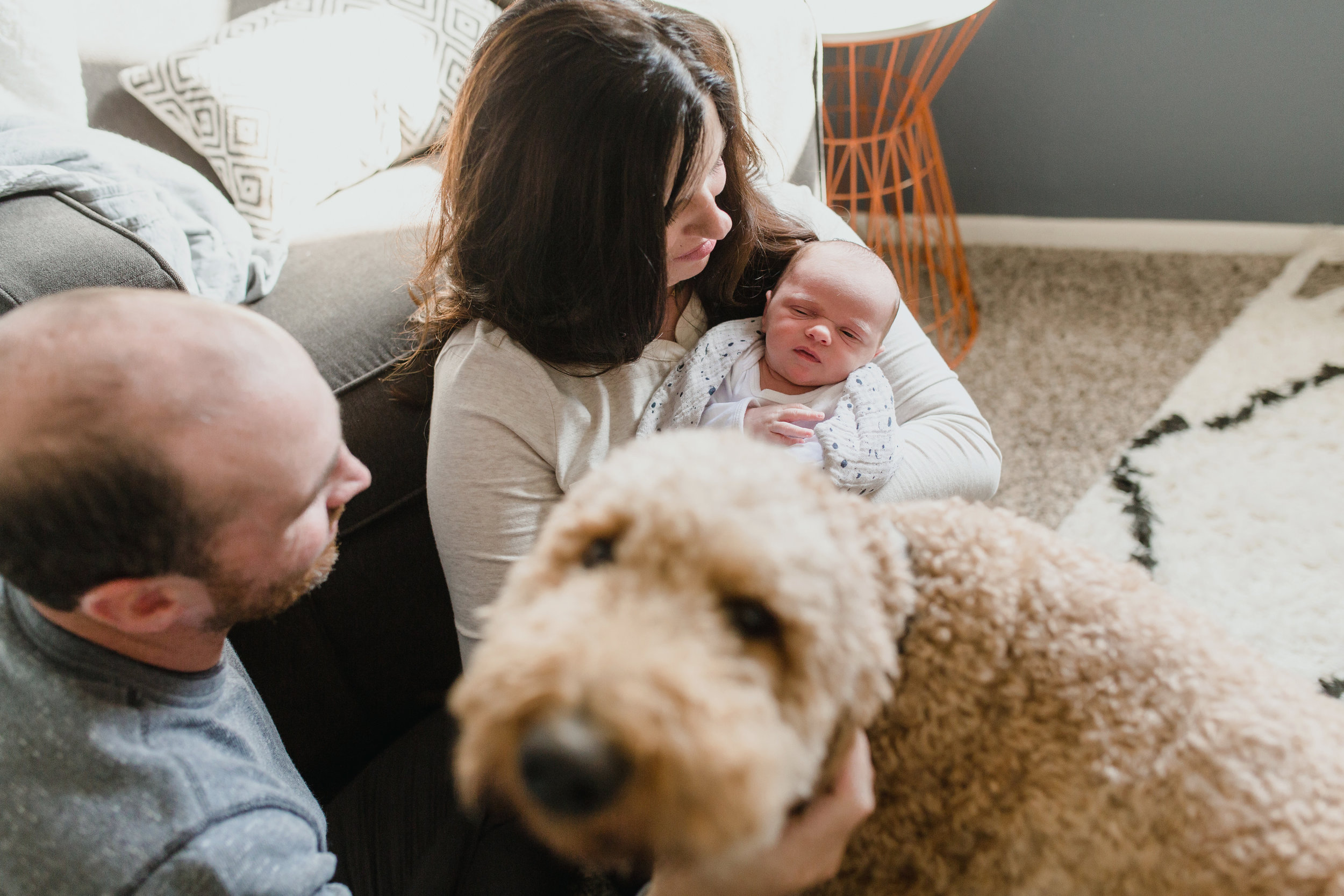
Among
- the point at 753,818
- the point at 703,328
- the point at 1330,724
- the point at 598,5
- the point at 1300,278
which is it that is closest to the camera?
the point at 753,818

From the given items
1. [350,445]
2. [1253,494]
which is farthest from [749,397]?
[1253,494]

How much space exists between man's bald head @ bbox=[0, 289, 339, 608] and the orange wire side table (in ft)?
4.75

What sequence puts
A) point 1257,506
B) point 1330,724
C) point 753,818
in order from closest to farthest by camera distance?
point 753,818
point 1330,724
point 1257,506

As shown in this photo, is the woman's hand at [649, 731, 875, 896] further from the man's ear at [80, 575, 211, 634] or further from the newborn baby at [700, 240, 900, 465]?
the newborn baby at [700, 240, 900, 465]

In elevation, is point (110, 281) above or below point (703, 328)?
above

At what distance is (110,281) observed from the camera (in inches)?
36.5

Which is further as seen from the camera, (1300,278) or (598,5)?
(1300,278)

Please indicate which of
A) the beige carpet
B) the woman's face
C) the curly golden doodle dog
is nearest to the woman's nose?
the woman's face

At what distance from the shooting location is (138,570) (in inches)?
25.1

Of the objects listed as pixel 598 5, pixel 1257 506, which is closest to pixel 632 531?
pixel 598 5

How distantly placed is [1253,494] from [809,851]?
5.14 ft

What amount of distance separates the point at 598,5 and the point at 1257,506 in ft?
5.25

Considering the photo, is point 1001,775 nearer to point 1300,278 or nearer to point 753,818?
point 753,818

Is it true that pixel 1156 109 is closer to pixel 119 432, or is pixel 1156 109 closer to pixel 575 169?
pixel 575 169
